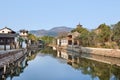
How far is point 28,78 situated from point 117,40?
3770 centimetres

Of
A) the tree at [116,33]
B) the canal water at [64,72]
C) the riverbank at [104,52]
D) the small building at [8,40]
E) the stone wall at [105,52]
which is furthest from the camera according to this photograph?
the tree at [116,33]

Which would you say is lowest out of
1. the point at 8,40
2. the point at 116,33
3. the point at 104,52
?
the point at 104,52

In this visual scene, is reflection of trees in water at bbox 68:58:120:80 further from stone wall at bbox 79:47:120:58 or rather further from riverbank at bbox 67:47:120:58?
riverbank at bbox 67:47:120:58

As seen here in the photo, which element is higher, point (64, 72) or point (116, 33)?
point (116, 33)

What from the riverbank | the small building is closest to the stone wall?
the riverbank

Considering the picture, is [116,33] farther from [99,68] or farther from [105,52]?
[99,68]

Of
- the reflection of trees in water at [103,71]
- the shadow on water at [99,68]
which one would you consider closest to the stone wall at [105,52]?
the shadow on water at [99,68]

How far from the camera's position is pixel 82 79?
27.3 metres

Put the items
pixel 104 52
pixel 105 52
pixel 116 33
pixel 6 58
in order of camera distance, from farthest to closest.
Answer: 1. pixel 116 33
2. pixel 104 52
3. pixel 105 52
4. pixel 6 58

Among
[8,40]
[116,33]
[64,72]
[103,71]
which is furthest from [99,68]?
[8,40]

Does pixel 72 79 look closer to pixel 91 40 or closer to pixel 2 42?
pixel 2 42

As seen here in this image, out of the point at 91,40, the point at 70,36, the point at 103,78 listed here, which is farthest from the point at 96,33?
the point at 103,78

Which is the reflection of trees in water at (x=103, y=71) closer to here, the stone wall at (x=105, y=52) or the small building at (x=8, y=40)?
the stone wall at (x=105, y=52)

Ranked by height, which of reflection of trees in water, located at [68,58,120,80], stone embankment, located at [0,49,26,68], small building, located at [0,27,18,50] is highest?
small building, located at [0,27,18,50]
